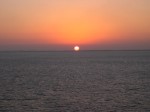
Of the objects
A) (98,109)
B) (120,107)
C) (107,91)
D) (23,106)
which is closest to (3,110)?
(23,106)

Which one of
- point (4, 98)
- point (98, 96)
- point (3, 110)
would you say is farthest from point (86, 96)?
point (3, 110)

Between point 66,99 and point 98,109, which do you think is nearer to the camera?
point 98,109

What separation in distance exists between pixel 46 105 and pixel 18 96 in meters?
12.2

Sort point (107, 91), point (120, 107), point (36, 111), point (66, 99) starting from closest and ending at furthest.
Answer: point (36, 111) → point (120, 107) → point (66, 99) → point (107, 91)

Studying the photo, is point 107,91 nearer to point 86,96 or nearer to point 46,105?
point 86,96

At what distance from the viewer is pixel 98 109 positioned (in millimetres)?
51438

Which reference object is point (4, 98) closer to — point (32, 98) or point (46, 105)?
point (32, 98)

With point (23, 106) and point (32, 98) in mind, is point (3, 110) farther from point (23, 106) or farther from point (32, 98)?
point (32, 98)

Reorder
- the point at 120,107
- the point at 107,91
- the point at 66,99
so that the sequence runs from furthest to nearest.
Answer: the point at 107,91 → the point at 66,99 → the point at 120,107

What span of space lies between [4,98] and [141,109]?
2482 cm

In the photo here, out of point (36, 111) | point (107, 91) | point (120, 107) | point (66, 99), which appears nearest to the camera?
point (36, 111)

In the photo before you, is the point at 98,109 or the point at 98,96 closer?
the point at 98,109

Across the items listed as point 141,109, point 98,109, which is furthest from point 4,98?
point 141,109

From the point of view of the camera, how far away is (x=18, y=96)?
64.8 meters
